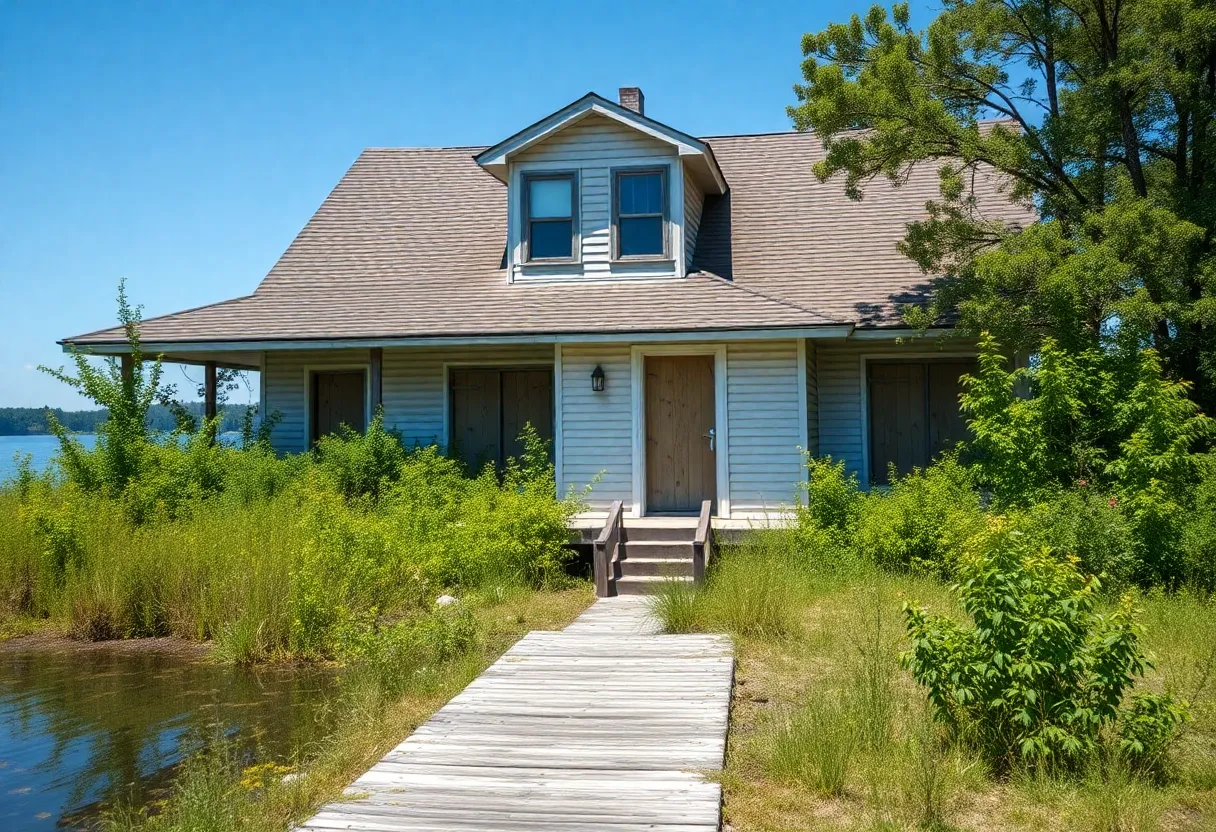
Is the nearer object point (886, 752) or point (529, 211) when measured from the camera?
point (886, 752)

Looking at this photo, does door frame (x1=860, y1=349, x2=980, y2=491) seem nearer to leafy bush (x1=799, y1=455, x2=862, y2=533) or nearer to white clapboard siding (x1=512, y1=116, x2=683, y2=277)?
leafy bush (x1=799, y1=455, x2=862, y2=533)

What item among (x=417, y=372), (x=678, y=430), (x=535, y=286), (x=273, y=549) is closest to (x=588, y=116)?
(x=535, y=286)

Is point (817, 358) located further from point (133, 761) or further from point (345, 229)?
point (133, 761)

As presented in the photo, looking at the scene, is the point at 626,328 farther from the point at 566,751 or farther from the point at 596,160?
the point at 566,751

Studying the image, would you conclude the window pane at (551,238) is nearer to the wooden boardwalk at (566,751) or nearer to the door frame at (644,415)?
the door frame at (644,415)

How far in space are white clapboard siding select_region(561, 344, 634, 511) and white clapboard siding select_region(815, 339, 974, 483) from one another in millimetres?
3250

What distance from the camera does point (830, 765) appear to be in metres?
5.38

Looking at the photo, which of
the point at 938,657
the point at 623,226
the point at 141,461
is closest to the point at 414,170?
the point at 623,226

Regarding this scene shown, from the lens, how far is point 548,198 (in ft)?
50.1

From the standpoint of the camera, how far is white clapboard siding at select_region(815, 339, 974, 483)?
14.9m

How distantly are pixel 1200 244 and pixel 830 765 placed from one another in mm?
9727

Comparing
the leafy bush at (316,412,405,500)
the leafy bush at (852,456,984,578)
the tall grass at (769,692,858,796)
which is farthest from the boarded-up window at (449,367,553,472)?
the tall grass at (769,692,858,796)

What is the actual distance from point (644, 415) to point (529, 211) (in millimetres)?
3882

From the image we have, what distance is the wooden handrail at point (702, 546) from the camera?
11016 millimetres
